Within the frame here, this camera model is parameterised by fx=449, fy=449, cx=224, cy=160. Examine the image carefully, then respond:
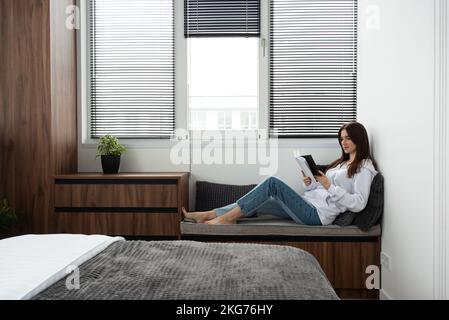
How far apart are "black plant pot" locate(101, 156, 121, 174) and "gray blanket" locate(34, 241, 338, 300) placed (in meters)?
1.79

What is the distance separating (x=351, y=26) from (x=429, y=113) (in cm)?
175

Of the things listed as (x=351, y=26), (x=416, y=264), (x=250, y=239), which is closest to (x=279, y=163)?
(x=250, y=239)

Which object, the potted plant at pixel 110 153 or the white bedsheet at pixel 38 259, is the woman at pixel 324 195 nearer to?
the potted plant at pixel 110 153

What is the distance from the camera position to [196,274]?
1.49 m

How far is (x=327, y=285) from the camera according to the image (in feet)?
A: 4.75

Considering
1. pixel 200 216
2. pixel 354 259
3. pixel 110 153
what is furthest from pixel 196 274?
pixel 110 153

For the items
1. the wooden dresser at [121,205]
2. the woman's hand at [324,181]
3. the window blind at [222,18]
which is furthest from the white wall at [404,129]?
the wooden dresser at [121,205]

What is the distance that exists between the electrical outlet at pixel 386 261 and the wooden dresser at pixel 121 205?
1.45 meters

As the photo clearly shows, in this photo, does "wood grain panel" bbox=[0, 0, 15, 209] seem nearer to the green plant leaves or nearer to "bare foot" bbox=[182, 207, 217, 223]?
the green plant leaves

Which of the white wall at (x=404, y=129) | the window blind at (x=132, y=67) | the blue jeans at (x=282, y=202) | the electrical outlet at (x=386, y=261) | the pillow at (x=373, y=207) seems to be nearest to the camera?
the white wall at (x=404, y=129)

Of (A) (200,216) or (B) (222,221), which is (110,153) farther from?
(B) (222,221)

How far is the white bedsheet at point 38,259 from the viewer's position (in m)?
1.27
